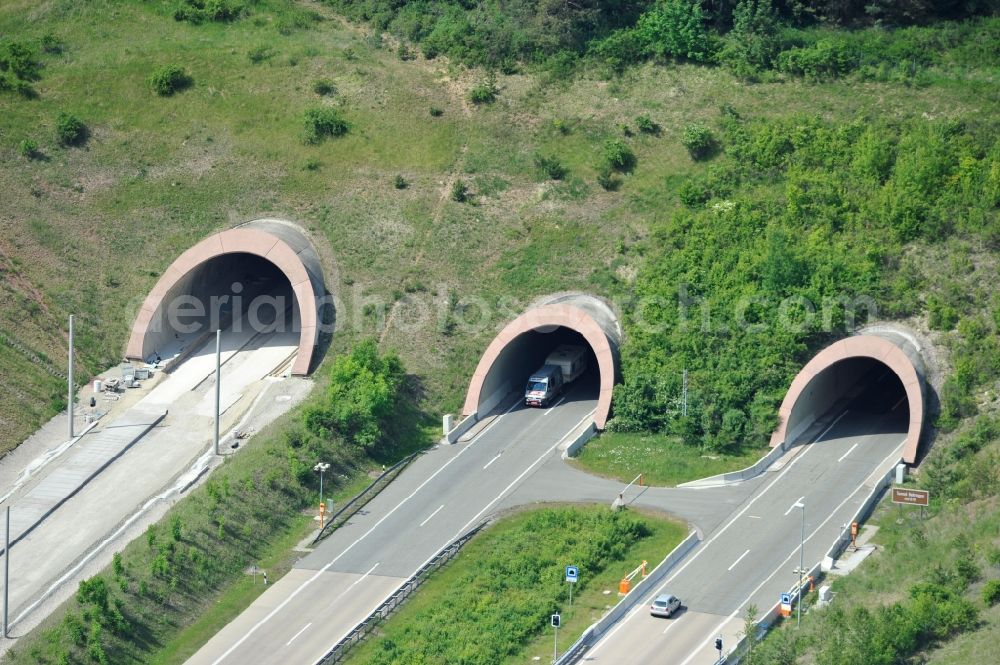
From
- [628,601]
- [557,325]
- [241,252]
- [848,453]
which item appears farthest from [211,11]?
[628,601]

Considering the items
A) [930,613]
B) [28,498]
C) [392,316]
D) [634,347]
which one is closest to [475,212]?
[392,316]

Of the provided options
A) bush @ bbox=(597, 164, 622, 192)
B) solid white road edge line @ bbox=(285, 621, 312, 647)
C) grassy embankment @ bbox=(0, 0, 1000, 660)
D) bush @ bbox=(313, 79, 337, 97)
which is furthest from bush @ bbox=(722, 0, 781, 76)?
solid white road edge line @ bbox=(285, 621, 312, 647)

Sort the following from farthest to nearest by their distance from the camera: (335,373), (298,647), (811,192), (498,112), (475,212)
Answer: (498,112) → (475,212) → (811,192) → (335,373) → (298,647)

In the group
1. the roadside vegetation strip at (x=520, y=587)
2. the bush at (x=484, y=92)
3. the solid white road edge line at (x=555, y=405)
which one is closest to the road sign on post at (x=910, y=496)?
the roadside vegetation strip at (x=520, y=587)

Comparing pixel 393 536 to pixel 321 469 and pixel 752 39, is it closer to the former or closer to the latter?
pixel 321 469

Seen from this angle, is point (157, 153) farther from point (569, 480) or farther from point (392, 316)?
point (569, 480)

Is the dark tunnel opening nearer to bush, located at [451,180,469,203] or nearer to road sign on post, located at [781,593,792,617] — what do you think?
road sign on post, located at [781,593,792,617]
